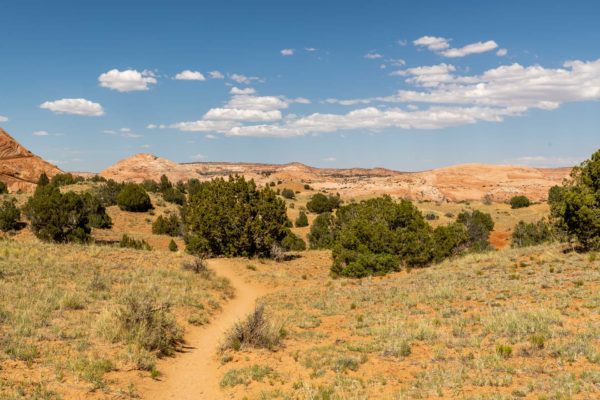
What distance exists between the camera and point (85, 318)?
532 inches

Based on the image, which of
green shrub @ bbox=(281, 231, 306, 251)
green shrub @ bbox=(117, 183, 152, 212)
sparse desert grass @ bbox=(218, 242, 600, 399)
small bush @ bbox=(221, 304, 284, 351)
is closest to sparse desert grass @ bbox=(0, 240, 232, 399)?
small bush @ bbox=(221, 304, 284, 351)

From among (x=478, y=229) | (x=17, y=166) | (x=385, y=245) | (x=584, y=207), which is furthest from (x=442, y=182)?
(x=17, y=166)

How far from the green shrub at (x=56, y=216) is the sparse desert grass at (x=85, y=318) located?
11.6 metres

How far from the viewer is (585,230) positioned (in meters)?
21.3

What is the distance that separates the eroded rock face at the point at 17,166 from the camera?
60312mm

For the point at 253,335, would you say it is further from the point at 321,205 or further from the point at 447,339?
the point at 321,205

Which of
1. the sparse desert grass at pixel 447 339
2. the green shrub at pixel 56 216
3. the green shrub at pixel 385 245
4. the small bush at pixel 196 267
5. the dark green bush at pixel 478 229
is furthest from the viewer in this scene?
the dark green bush at pixel 478 229

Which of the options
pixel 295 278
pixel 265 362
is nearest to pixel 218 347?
pixel 265 362

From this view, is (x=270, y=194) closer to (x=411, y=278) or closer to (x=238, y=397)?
(x=411, y=278)

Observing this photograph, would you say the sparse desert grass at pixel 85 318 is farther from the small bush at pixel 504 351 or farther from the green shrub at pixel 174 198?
the green shrub at pixel 174 198

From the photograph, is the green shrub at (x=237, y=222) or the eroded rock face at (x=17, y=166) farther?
the eroded rock face at (x=17, y=166)

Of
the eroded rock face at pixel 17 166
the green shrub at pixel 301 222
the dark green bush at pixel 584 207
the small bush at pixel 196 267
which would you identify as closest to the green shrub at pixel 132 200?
the eroded rock face at pixel 17 166

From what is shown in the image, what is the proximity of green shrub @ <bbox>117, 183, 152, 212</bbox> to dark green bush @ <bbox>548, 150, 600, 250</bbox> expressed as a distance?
4711cm

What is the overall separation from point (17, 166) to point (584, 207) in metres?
71.3
